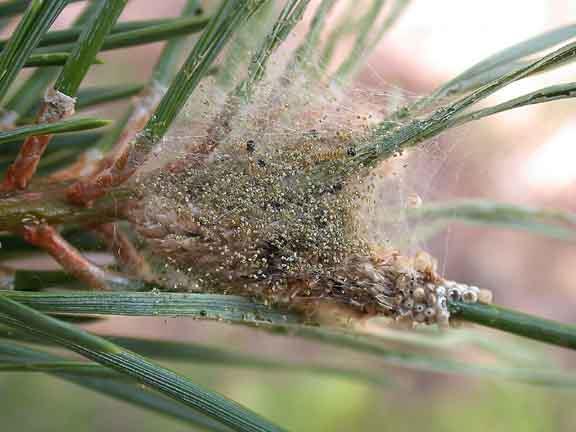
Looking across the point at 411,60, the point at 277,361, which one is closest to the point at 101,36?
the point at 277,361

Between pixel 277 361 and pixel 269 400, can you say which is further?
pixel 269 400

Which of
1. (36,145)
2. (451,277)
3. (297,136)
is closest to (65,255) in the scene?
(36,145)

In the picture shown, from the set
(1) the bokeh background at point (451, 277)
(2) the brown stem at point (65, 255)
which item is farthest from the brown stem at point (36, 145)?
(1) the bokeh background at point (451, 277)

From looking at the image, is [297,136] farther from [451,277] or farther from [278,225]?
[451,277]

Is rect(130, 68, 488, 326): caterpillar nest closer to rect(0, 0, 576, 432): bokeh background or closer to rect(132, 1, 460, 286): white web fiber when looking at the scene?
rect(132, 1, 460, 286): white web fiber

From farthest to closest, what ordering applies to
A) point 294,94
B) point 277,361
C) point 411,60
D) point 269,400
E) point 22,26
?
point 411,60 → point 269,400 → point 277,361 → point 294,94 → point 22,26

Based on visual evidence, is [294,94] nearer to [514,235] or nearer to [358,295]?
[358,295]

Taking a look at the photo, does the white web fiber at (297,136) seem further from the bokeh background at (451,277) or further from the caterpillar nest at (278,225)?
the bokeh background at (451,277)
